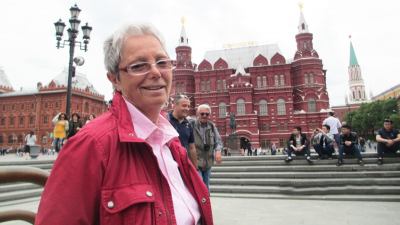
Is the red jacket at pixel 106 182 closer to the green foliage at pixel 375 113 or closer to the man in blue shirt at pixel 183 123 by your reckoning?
the man in blue shirt at pixel 183 123

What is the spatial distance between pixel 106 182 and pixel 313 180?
825 centimetres


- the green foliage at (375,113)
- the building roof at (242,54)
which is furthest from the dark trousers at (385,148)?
the green foliage at (375,113)

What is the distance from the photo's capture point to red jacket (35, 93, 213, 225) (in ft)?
3.26

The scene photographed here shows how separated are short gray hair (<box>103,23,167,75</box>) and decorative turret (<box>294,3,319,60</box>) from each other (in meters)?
50.1

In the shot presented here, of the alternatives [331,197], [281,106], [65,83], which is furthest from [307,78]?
[65,83]

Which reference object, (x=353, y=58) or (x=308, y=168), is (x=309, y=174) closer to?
(x=308, y=168)

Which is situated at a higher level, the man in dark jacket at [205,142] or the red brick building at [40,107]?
the red brick building at [40,107]

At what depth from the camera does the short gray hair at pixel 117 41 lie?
1378mm

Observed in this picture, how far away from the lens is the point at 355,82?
10819 cm

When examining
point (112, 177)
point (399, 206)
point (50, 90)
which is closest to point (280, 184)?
point (399, 206)

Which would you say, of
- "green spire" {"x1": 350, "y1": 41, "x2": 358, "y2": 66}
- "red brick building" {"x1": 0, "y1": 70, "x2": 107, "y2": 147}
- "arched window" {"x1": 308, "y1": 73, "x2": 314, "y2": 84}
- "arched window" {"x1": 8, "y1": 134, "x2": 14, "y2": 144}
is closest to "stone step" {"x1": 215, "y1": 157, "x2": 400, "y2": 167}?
"arched window" {"x1": 308, "y1": 73, "x2": 314, "y2": 84}

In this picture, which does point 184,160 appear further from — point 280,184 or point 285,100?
point 285,100

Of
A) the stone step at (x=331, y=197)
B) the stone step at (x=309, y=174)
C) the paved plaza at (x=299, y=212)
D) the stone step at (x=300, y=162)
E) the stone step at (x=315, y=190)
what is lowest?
the paved plaza at (x=299, y=212)

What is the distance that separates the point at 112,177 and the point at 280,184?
319 inches
